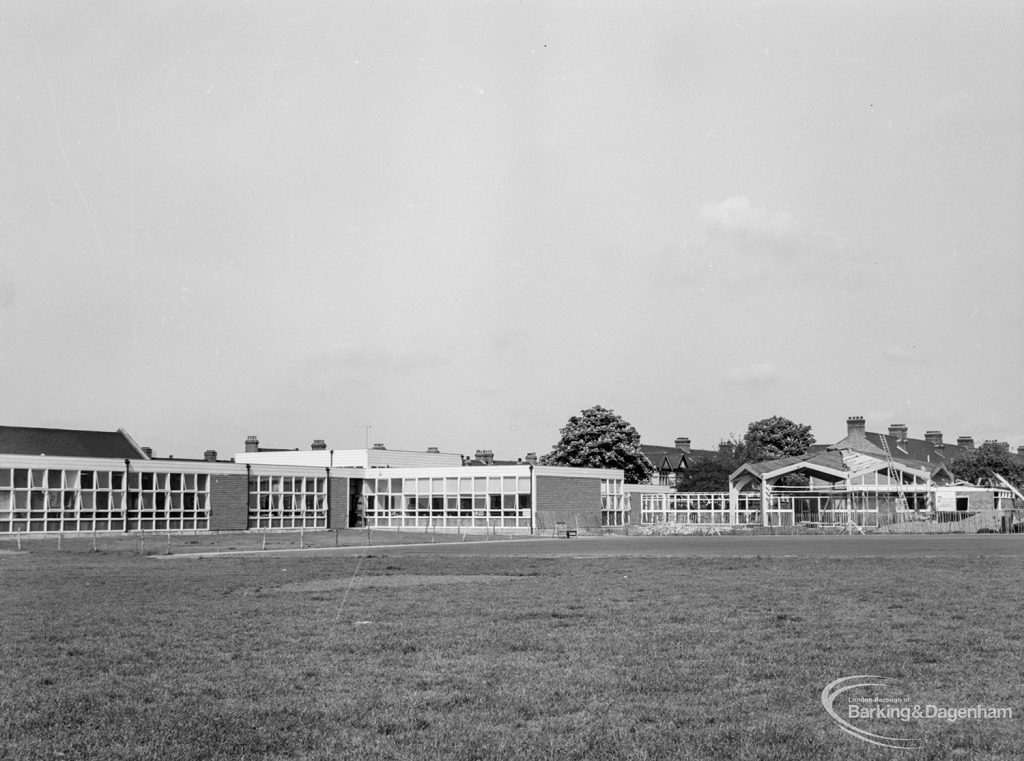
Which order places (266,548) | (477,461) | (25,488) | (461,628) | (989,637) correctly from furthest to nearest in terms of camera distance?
(477,461) → (25,488) → (266,548) → (461,628) → (989,637)

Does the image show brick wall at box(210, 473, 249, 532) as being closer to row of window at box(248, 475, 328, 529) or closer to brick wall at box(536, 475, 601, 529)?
row of window at box(248, 475, 328, 529)

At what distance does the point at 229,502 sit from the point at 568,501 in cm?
1995

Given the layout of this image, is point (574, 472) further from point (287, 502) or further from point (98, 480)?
point (98, 480)

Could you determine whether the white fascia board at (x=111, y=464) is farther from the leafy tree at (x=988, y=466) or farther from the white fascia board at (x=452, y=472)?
the leafy tree at (x=988, y=466)

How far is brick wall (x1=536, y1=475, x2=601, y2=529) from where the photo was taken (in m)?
66.2

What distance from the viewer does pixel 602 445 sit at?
99.2 meters

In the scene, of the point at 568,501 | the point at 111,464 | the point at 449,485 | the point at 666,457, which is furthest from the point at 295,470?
the point at 666,457

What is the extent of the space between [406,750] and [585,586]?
12566 millimetres

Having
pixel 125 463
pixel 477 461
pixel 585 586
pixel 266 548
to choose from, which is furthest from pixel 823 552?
pixel 477 461

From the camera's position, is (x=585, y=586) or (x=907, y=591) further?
(x=585, y=586)

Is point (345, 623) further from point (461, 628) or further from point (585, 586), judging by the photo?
point (585, 586)

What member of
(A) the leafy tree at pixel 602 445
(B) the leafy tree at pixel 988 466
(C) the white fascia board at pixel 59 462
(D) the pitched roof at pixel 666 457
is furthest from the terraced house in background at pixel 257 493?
(D) the pitched roof at pixel 666 457

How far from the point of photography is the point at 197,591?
1900 centimetres

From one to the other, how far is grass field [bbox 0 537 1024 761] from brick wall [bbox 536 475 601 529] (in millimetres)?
45917
